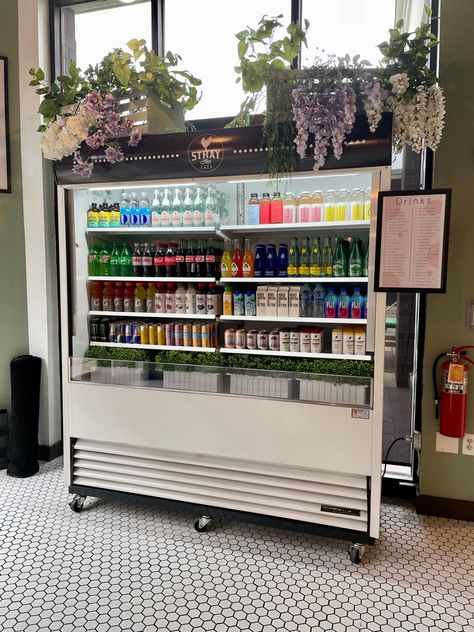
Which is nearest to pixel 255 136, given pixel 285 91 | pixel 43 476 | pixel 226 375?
pixel 285 91

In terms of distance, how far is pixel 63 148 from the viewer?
2.77 m

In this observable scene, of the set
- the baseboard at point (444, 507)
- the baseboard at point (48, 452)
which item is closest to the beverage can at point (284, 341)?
the baseboard at point (444, 507)

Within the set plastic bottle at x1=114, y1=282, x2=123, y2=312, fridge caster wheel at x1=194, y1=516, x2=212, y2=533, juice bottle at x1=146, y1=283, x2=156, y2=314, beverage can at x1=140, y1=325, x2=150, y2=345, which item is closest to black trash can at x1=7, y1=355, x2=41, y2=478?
plastic bottle at x1=114, y1=282, x2=123, y2=312

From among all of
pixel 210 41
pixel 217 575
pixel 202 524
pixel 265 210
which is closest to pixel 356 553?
pixel 217 575

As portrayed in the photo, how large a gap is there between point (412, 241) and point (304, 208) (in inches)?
30.0

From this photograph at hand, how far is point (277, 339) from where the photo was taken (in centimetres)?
307

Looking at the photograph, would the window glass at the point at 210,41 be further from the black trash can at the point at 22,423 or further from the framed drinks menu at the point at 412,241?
the black trash can at the point at 22,423

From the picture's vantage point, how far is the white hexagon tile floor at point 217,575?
6.89 ft

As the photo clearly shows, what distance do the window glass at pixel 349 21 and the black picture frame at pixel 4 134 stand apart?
2.45 m

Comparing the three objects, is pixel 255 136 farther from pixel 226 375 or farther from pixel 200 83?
pixel 226 375

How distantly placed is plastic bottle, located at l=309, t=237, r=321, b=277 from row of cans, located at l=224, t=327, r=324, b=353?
1.31 ft

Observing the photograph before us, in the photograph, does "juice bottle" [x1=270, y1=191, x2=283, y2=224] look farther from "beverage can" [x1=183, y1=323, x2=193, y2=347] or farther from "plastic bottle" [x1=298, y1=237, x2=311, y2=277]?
"beverage can" [x1=183, y1=323, x2=193, y2=347]

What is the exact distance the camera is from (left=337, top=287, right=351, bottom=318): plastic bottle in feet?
9.43

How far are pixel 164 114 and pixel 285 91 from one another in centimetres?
89
